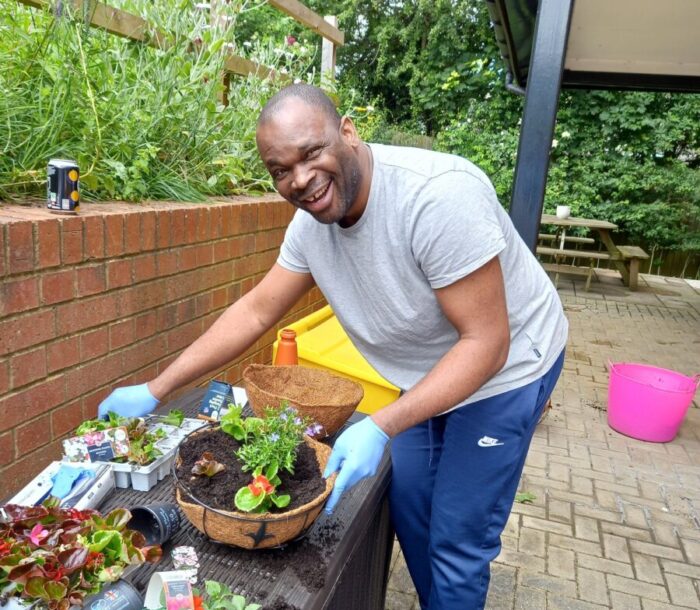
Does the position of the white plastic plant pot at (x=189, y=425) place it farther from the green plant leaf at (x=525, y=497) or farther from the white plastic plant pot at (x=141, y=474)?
the green plant leaf at (x=525, y=497)

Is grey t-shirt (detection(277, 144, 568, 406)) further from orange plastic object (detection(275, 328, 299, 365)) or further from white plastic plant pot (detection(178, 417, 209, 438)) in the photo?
orange plastic object (detection(275, 328, 299, 365))

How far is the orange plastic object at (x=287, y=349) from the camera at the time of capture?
2.27 metres

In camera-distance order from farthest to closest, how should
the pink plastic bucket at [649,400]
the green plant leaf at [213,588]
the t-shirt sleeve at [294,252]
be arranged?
the pink plastic bucket at [649,400]
the t-shirt sleeve at [294,252]
the green plant leaf at [213,588]

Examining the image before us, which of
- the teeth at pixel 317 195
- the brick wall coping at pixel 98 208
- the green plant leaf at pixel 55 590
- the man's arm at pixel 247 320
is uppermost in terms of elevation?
the teeth at pixel 317 195

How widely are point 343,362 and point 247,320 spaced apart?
2.44 feet

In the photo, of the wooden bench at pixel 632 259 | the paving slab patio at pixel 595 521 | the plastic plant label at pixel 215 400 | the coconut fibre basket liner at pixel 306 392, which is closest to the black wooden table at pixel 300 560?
the coconut fibre basket liner at pixel 306 392

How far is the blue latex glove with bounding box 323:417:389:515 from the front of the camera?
1.26 m

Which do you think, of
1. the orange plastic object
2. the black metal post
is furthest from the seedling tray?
the black metal post

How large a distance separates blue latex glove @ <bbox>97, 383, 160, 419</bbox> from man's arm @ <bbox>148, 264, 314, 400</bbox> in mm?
115

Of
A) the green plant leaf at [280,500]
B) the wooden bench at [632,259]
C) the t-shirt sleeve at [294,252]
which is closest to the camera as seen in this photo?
the green plant leaf at [280,500]

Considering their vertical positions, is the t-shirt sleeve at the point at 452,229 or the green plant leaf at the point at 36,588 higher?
the t-shirt sleeve at the point at 452,229

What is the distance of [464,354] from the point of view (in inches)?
53.5

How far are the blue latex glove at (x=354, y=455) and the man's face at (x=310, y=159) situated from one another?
0.49 metres

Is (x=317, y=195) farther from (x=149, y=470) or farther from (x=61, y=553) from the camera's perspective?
(x=61, y=553)
